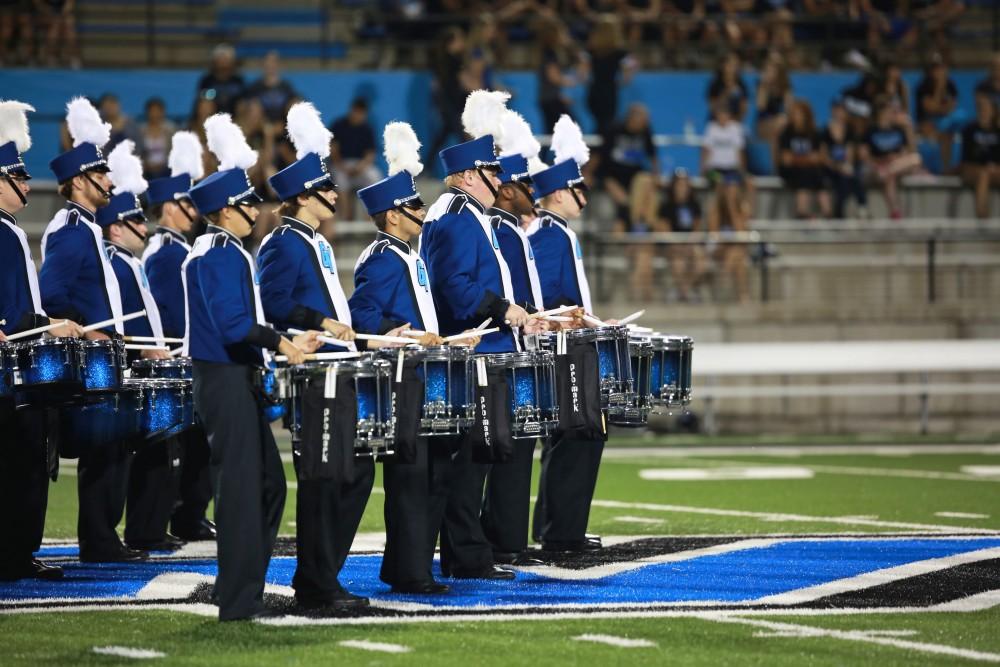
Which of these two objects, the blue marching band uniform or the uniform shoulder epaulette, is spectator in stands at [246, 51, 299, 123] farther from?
the uniform shoulder epaulette

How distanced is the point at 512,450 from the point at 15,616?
2433mm

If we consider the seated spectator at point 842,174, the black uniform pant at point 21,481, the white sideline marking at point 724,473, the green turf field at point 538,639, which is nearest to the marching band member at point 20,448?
the black uniform pant at point 21,481

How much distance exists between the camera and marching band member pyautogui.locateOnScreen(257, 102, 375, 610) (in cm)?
800

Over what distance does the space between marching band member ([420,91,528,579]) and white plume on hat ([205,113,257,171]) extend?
1452 mm

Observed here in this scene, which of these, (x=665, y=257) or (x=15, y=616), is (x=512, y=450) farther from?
(x=665, y=257)

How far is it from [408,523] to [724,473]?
674cm

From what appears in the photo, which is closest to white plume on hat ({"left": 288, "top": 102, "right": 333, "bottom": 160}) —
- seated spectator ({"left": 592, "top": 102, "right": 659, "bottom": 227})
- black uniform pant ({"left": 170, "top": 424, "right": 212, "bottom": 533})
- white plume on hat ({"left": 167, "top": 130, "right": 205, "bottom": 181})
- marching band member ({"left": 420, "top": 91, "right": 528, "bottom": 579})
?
marching band member ({"left": 420, "top": 91, "right": 528, "bottom": 579})

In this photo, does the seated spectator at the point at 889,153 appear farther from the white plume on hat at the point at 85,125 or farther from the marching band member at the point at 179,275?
the white plume on hat at the point at 85,125

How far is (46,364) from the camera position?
8.76 metres

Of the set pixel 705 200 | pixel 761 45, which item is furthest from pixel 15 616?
pixel 761 45

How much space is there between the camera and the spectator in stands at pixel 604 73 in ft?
68.2

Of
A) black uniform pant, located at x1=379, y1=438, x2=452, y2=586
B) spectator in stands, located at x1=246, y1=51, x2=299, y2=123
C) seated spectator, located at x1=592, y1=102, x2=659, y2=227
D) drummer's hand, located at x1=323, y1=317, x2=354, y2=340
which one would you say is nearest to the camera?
drummer's hand, located at x1=323, y1=317, x2=354, y2=340

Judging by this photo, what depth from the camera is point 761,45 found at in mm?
22672

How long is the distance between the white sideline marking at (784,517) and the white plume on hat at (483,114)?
130 inches
